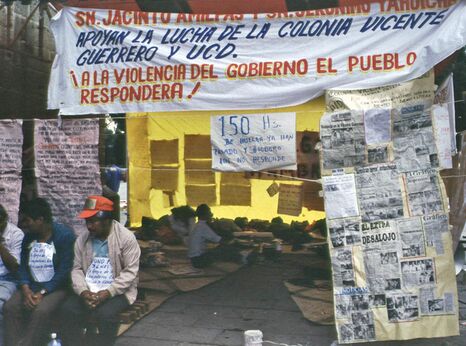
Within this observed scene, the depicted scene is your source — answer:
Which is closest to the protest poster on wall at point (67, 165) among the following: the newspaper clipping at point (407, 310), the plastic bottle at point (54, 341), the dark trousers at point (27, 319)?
the dark trousers at point (27, 319)

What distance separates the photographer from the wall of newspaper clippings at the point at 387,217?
4547 millimetres

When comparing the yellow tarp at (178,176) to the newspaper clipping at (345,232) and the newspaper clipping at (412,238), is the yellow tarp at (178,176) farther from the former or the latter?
the newspaper clipping at (412,238)

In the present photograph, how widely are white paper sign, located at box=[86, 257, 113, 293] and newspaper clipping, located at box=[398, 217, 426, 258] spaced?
2.49 meters

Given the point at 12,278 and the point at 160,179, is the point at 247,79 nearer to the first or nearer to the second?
the point at 12,278

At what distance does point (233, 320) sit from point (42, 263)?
2.10 meters

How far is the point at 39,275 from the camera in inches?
189

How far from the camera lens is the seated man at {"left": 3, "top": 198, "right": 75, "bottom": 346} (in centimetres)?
458

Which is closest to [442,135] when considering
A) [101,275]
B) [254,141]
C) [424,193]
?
[424,193]

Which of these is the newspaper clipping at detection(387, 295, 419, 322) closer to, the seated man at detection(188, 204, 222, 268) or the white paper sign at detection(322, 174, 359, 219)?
the white paper sign at detection(322, 174, 359, 219)

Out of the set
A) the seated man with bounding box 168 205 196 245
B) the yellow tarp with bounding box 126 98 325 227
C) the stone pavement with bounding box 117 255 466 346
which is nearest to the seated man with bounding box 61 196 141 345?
the stone pavement with bounding box 117 255 466 346

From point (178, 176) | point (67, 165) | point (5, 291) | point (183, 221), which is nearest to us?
point (5, 291)

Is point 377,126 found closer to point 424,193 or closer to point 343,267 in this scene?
point 424,193

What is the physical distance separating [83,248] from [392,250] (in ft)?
8.70

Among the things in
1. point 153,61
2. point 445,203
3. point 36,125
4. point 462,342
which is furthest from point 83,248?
point 462,342
